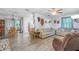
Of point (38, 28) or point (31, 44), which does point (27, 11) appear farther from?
point (31, 44)

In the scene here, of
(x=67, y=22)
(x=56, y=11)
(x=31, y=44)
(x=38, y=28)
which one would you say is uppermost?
(x=56, y=11)

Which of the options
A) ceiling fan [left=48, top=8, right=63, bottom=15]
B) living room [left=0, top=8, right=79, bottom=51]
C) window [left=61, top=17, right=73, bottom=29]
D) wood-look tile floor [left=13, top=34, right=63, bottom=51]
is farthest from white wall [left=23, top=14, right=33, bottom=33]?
window [left=61, top=17, right=73, bottom=29]

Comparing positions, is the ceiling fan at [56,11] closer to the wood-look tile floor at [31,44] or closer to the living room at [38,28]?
the living room at [38,28]

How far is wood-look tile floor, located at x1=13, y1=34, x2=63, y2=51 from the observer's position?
9.02 feet

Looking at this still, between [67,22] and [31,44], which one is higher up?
[67,22]

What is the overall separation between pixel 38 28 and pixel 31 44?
0.37 m

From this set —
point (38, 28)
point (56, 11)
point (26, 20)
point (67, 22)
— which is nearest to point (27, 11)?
point (26, 20)

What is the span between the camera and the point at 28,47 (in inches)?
109

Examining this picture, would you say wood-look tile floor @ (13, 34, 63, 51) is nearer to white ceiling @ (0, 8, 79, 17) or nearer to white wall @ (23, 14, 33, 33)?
white wall @ (23, 14, 33, 33)

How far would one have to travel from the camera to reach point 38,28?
2.75 metres
